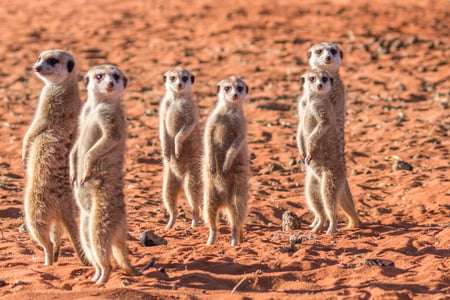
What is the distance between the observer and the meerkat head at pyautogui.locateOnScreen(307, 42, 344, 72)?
692cm

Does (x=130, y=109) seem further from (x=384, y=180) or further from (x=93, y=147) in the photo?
(x=93, y=147)

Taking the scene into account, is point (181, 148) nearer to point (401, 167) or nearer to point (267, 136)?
point (401, 167)

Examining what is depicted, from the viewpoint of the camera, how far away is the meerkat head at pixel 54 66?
17.9ft

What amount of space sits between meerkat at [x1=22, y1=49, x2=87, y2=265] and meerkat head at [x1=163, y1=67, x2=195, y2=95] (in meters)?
1.42

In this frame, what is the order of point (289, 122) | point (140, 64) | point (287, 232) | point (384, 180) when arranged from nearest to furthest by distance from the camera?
point (287, 232)
point (384, 180)
point (289, 122)
point (140, 64)

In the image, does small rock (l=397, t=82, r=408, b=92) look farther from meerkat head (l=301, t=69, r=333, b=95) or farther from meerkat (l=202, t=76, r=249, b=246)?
meerkat (l=202, t=76, r=249, b=246)

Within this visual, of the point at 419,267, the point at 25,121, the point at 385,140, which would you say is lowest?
the point at 419,267

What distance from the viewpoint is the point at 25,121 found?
1092 cm

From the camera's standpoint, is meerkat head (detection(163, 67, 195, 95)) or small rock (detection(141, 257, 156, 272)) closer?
small rock (detection(141, 257, 156, 272))

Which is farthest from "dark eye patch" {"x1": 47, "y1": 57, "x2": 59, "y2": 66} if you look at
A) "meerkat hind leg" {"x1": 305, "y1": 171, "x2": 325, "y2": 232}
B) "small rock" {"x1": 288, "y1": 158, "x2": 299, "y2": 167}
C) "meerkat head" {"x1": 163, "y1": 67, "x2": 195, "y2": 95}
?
"small rock" {"x1": 288, "y1": 158, "x2": 299, "y2": 167}

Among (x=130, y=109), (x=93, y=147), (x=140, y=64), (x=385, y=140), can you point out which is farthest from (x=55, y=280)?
(x=140, y=64)

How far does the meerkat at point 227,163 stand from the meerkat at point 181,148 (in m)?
0.53

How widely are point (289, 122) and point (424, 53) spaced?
210 inches

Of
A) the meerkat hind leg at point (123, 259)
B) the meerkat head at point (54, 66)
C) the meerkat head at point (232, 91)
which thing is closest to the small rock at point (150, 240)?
the meerkat hind leg at point (123, 259)
